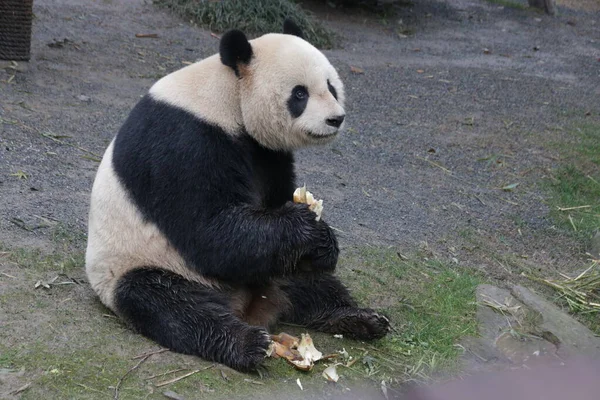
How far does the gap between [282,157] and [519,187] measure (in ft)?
12.5

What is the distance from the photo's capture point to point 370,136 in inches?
338

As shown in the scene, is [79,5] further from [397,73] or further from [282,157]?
[282,157]

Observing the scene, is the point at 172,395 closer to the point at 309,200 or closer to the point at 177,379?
the point at 177,379

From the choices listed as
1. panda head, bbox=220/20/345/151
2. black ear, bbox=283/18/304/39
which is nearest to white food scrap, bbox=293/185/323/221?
panda head, bbox=220/20/345/151

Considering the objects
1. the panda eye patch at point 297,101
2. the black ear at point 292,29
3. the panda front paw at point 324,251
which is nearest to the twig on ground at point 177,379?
the panda front paw at point 324,251

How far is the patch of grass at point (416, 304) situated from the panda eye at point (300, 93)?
1.45 m

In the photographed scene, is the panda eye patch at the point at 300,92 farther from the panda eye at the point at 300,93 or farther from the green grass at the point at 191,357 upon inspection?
the green grass at the point at 191,357

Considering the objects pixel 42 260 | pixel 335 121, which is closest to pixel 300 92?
pixel 335 121

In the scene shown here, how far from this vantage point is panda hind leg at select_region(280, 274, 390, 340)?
4.63 metres

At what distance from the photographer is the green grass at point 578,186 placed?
7.17 metres

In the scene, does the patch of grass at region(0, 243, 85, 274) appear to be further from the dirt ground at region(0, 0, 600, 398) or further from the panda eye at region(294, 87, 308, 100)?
the panda eye at region(294, 87, 308, 100)

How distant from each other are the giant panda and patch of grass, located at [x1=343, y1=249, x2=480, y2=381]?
696mm

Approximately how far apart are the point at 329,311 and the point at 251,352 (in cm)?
80

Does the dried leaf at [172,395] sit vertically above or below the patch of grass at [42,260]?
above
